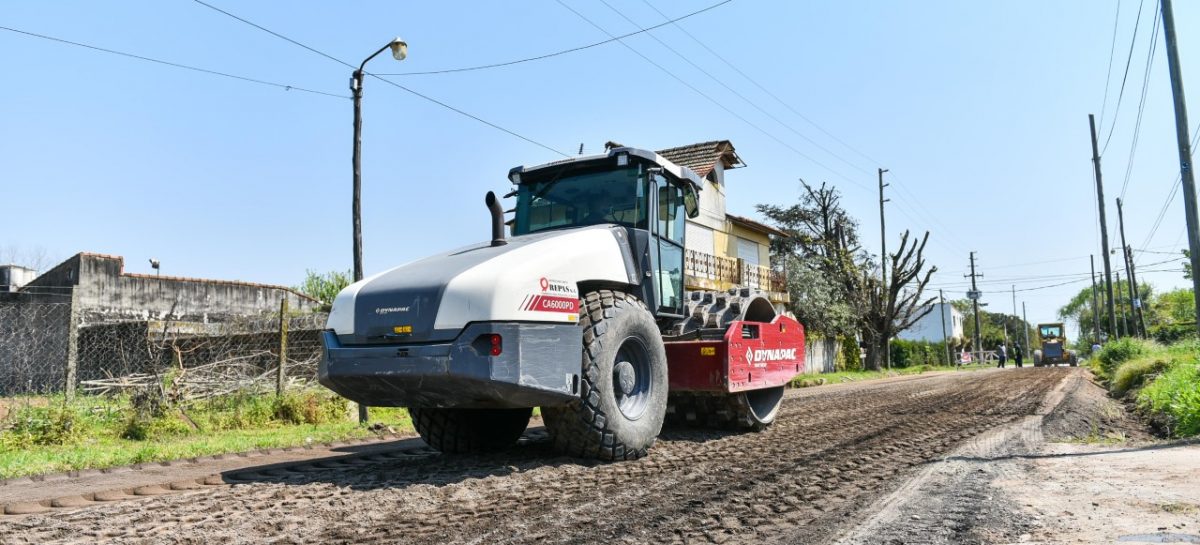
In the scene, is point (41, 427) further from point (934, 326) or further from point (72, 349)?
point (934, 326)

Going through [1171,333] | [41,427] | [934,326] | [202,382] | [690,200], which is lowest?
[41,427]

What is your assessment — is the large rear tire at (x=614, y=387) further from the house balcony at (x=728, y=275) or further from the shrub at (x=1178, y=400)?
the house balcony at (x=728, y=275)

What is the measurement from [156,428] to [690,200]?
741 cm

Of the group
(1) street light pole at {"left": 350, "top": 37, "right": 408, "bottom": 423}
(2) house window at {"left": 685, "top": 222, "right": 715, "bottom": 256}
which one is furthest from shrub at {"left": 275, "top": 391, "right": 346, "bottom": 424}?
(2) house window at {"left": 685, "top": 222, "right": 715, "bottom": 256}

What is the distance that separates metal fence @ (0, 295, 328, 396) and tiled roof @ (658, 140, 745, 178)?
19744 millimetres

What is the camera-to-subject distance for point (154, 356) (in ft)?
36.7

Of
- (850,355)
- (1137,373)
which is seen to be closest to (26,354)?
(1137,373)

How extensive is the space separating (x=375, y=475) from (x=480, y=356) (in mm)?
1363

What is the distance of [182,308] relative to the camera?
22797 millimetres

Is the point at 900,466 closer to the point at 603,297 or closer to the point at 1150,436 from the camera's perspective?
the point at 603,297

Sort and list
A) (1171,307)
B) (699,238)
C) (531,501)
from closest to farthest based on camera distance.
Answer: (531,501)
(699,238)
(1171,307)

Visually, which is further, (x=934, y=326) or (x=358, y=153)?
(x=934, y=326)

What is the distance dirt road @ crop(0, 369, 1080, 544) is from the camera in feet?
13.4

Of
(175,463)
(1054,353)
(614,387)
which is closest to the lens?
(614,387)
